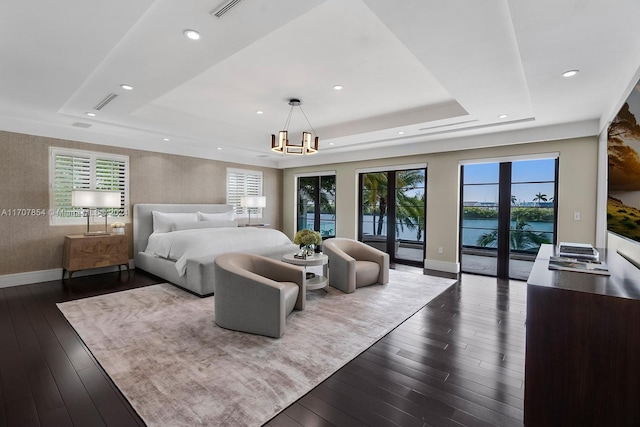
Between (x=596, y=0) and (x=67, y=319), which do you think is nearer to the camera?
(x=596, y=0)

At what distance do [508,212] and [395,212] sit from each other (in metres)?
2.26

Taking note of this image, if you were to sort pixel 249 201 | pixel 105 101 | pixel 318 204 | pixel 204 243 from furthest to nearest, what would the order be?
pixel 318 204 → pixel 249 201 → pixel 204 243 → pixel 105 101

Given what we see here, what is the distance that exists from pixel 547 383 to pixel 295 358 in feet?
5.86

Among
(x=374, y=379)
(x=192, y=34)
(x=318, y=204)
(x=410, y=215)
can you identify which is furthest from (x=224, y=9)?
(x=318, y=204)

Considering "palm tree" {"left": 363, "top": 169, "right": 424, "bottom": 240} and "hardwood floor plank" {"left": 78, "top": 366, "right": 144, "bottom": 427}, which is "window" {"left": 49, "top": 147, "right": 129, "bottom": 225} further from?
"palm tree" {"left": 363, "top": 169, "right": 424, "bottom": 240}

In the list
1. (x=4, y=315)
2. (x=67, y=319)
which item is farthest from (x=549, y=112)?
(x=4, y=315)

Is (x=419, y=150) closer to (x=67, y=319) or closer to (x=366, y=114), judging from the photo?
(x=366, y=114)

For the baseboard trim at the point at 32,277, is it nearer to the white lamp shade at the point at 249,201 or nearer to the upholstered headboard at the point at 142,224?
the upholstered headboard at the point at 142,224

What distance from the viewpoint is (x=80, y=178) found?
5.39 m

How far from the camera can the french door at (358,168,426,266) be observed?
6676 mm

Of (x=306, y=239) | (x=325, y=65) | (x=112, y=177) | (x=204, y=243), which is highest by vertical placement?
(x=325, y=65)

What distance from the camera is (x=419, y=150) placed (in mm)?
6305

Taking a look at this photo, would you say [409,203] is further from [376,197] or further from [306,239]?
[306,239]

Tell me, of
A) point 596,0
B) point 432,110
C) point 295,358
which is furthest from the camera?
point 432,110
